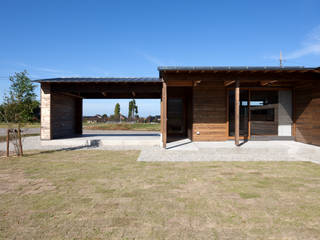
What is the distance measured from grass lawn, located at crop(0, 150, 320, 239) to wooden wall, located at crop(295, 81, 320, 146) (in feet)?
15.0

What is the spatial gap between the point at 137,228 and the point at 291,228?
1.97 m

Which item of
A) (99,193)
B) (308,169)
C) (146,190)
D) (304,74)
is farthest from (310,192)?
(304,74)

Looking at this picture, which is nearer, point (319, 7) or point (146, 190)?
point (146, 190)

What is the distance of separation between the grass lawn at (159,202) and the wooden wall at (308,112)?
15.0 ft

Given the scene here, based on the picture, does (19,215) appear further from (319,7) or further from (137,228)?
(319,7)

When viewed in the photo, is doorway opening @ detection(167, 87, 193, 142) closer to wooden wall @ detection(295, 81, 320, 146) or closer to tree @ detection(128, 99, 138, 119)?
wooden wall @ detection(295, 81, 320, 146)

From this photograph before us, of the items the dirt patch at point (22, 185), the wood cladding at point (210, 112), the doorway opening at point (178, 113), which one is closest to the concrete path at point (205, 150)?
the wood cladding at point (210, 112)

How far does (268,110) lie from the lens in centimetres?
990

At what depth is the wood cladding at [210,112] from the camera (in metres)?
9.88

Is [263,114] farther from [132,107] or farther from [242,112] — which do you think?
[132,107]

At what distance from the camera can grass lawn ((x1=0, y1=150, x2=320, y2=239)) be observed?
226 cm

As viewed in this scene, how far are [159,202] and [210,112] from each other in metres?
7.62

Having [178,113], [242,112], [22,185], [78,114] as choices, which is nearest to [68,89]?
[78,114]

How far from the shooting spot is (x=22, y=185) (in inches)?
150
